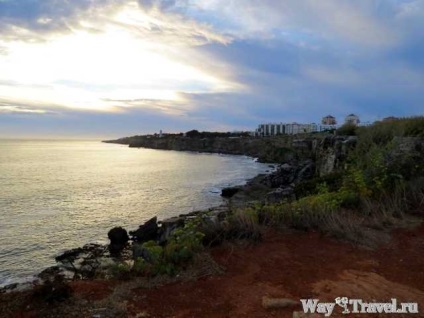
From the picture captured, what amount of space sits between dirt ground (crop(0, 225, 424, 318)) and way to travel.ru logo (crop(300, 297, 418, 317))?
0.11m

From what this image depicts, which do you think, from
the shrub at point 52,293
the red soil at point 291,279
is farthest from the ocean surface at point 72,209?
the red soil at point 291,279

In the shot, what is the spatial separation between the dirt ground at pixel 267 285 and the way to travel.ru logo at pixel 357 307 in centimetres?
11

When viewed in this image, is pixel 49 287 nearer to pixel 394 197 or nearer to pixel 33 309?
pixel 33 309

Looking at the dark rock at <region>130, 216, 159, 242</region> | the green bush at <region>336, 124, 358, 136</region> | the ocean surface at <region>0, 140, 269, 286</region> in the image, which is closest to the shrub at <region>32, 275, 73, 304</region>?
the ocean surface at <region>0, 140, 269, 286</region>

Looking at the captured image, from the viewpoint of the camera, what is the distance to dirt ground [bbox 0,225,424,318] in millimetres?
5430

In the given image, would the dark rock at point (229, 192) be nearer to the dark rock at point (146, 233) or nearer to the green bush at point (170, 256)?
the dark rock at point (146, 233)

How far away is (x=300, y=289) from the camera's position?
611 cm

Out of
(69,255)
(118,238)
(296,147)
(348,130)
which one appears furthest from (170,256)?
(296,147)

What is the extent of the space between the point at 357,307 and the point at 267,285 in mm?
1467

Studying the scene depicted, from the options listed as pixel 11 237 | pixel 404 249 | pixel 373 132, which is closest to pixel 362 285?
pixel 404 249

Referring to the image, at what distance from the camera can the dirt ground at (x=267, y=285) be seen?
17.8 feet

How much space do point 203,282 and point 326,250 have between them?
10.2 feet

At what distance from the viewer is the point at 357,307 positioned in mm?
5469

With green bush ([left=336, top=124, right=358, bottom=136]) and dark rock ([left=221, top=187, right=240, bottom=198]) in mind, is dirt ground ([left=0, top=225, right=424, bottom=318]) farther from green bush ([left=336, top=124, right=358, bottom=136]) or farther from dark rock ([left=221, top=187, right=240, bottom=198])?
dark rock ([left=221, top=187, right=240, bottom=198])
